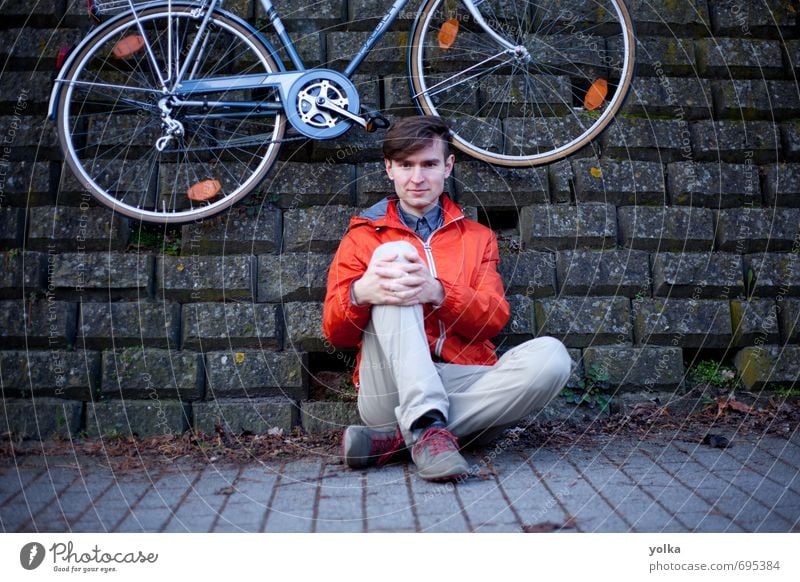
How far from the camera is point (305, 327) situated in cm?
279

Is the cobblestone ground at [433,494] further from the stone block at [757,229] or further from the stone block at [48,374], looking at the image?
the stone block at [757,229]

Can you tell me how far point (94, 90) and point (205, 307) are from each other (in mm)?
998

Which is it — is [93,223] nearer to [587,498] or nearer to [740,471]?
[587,498]

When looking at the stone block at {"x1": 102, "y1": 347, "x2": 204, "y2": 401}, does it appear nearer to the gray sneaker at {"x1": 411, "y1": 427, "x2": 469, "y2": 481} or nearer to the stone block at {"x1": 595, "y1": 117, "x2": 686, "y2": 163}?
the gray sneaker at {"x1": 411, "y1": 427, "x2": 469, "y2": 481}

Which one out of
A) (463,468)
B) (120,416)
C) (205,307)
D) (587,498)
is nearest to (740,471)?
(587,498)

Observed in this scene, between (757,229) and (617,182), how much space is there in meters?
0.63

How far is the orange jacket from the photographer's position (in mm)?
2352

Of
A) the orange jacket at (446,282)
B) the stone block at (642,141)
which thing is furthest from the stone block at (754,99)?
the orange jacket at (446,282)

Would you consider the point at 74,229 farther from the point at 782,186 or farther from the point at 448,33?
the point at 782,186

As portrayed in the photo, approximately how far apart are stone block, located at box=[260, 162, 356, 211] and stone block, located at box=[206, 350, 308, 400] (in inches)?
24.6

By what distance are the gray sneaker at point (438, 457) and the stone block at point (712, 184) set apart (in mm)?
1564

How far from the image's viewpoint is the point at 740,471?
2.21 m

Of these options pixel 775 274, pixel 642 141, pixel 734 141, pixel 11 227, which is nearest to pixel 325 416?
pixel 11 227

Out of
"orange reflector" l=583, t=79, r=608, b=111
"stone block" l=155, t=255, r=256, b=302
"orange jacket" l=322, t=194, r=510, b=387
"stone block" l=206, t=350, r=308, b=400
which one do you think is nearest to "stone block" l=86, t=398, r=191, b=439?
"stone block" l=206, t=350, r=308, b=400
